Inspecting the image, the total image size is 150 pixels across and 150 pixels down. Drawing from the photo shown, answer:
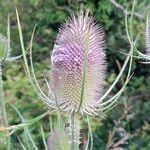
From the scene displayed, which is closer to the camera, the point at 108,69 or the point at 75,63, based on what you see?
the point at 75,63

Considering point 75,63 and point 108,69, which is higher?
point 75,63

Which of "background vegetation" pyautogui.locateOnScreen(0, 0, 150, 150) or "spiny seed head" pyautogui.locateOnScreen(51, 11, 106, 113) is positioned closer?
"spiny seed head" pyautogui.locateOnScreen(51, 11, 106, 113)

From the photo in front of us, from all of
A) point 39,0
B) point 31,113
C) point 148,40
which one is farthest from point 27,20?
point 148,40

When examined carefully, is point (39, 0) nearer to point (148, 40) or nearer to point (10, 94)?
point (10, 94)
